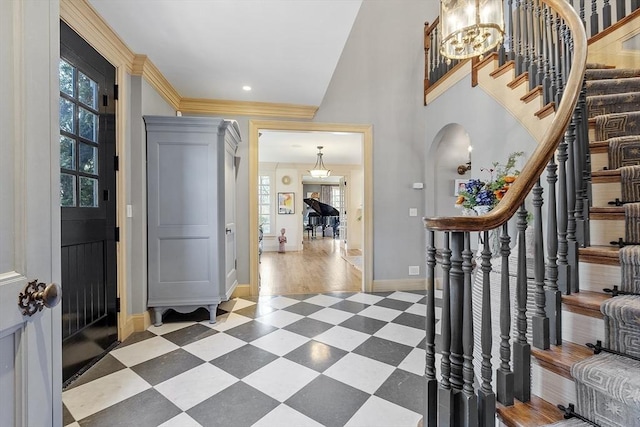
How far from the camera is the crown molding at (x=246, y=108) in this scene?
348 centimetres

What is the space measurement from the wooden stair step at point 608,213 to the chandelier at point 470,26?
1442mm

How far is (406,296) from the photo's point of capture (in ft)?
12.0

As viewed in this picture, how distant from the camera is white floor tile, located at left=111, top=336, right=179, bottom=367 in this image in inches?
82.7

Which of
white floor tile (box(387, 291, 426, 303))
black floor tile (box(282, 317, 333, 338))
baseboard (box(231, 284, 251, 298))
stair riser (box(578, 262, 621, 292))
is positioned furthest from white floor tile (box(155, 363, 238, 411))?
white floor tile (box(387, 291, 426, 303))

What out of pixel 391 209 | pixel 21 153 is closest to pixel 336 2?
pixel 21 153

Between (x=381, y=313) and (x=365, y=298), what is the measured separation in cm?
54

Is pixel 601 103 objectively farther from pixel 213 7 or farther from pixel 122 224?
pixel 122 224

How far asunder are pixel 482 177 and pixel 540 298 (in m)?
2.03

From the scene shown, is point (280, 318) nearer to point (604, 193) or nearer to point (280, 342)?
point (280, 342)

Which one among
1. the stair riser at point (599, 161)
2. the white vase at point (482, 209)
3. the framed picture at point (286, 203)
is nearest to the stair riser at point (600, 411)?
the stair riser at point (599, 161)

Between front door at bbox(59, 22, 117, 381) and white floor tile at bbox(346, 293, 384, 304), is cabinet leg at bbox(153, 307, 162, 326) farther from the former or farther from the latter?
white floor tile at bbox(346, 293, 384, 304)

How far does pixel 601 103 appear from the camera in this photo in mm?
1896

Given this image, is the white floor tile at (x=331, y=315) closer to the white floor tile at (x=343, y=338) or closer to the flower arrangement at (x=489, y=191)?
the white floor tile at (x=343, y=338)

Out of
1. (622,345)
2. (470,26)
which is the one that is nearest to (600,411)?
(622,345)
